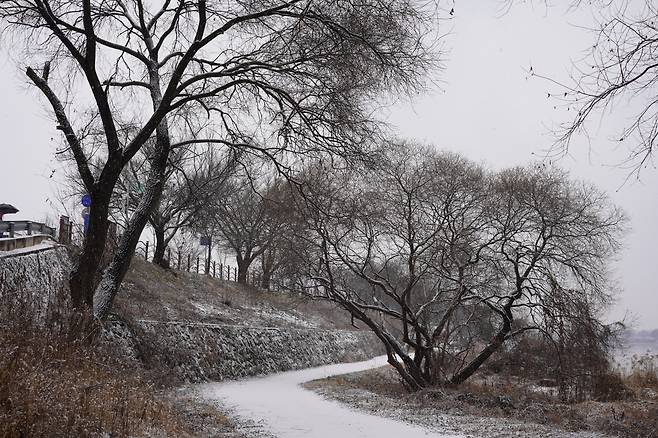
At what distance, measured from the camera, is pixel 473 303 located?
15633mm

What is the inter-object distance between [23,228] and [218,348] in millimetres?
7735

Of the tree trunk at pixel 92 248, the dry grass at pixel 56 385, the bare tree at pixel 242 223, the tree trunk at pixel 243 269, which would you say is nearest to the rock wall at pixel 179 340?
the dry grass at pixel 56 385

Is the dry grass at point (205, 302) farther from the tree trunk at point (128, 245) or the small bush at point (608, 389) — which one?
the small bush at point (608, 389)

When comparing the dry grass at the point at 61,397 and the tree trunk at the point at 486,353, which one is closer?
the dry grass at the point at 61,397

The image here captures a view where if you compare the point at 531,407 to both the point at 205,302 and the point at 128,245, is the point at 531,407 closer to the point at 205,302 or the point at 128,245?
the point at 128,245

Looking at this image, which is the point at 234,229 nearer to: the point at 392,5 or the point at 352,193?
the point at 352,193

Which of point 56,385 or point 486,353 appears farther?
point 486,353

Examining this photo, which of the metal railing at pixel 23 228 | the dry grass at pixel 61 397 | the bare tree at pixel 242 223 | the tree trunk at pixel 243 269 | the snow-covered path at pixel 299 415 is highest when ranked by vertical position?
the bare tree at pixel 242 223

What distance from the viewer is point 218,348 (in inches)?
763

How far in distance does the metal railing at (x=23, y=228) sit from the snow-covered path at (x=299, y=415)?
7.76m

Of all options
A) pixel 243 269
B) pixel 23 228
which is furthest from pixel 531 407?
pixel 243 269

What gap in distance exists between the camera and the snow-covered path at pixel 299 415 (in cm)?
841

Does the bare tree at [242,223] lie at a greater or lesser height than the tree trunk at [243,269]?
greater

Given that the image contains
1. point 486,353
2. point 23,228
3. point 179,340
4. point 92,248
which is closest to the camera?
point 92,248
